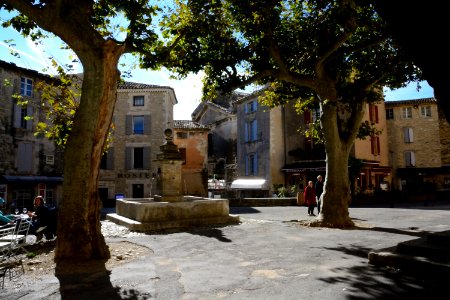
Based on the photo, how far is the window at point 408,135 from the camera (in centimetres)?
3419

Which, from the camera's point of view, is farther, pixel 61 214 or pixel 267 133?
pixel 267 133

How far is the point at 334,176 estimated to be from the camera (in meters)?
11.3

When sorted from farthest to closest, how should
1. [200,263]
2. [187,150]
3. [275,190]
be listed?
[187,150]
[275,190]
[200,263]

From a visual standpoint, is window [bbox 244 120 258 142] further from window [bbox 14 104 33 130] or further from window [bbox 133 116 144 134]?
window [bbox 14 104 33 130]

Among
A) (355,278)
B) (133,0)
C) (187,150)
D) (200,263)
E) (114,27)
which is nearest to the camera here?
(355,278)

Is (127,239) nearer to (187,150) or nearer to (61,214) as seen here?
(61,214)

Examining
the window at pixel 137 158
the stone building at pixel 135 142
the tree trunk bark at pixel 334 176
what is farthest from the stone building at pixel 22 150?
the tree trunk bark at pixel 334 176

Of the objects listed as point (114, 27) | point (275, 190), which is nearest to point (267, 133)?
point (275, 190)

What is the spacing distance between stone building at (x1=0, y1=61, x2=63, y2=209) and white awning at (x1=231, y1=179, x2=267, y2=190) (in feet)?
51.8

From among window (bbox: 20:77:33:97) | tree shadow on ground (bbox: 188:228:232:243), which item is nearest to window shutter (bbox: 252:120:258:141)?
window (bbox: 20:77:33:97)

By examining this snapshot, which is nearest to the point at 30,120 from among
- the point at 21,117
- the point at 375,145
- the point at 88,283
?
the point at 21,117

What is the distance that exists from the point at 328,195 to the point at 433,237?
18.5ft

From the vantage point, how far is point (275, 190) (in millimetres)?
28703

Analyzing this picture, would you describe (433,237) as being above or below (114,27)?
below
